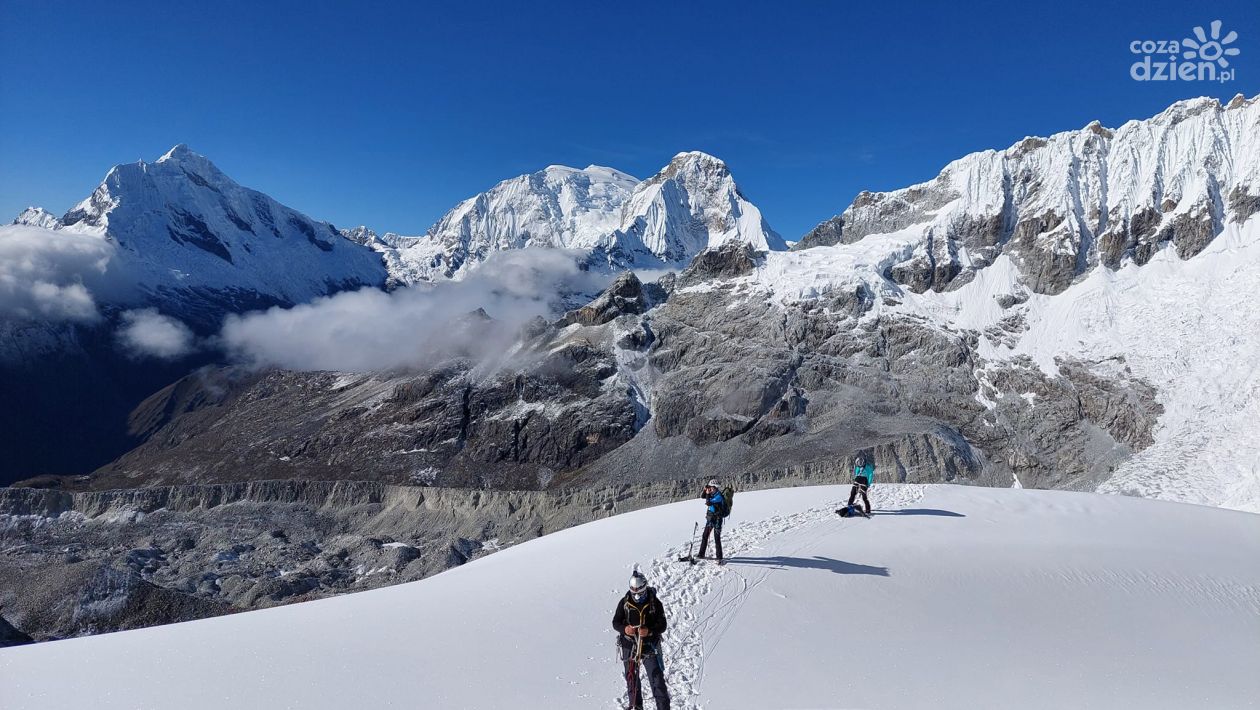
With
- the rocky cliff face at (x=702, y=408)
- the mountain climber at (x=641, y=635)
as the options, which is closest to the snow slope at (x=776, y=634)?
the mountain climber at (x=641, y=635)

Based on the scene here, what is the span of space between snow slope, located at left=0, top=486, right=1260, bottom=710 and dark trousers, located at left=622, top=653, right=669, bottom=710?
0.70m

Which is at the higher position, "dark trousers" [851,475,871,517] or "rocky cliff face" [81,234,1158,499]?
"rocky cliff face" [81,234,1158,499]

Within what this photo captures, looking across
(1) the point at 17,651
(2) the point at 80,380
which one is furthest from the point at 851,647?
(2) the point at 80,380

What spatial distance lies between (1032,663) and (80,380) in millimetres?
205088

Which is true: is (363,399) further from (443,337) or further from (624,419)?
(624,419)

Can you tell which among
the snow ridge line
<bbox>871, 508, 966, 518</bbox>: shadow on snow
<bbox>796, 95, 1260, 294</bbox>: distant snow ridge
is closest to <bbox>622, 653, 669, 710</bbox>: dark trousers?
the snow ridge line

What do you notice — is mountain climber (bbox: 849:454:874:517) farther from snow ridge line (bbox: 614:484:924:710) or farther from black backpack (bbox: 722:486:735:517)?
black backpack (bbox: 722:486:735:517)

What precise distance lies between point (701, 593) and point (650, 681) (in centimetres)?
484

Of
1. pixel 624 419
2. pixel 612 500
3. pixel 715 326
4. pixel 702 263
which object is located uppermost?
pixel 702 263

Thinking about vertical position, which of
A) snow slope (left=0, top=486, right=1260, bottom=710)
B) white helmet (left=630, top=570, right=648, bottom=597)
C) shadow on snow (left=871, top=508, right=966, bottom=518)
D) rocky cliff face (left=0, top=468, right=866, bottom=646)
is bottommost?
rocky cliff face (left=0, top=468, right=866, bottom=646)

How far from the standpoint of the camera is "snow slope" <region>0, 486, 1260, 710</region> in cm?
1037

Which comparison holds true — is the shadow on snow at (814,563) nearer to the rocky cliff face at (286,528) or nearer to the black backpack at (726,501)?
the black backpack at (726,501)

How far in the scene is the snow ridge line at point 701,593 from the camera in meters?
10.9

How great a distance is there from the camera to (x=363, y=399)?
126 m
